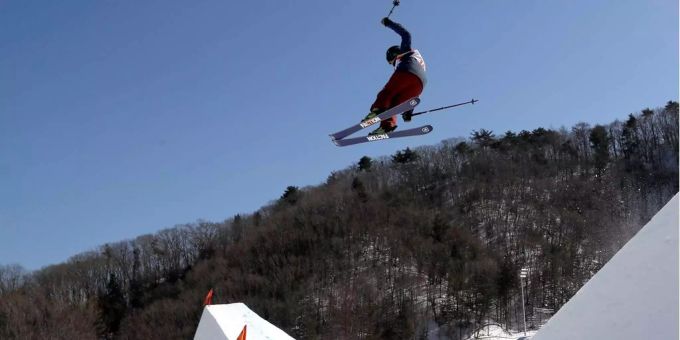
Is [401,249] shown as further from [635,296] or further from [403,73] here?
[635,296]

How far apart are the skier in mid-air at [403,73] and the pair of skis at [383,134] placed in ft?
0.32

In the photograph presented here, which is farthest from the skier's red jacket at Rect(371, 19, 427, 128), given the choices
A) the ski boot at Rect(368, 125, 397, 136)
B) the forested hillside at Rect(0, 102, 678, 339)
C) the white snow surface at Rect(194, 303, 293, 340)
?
the forested hillside at Rect(0, 102, 678, 339)

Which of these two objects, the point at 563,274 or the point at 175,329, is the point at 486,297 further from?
the point at 175,329

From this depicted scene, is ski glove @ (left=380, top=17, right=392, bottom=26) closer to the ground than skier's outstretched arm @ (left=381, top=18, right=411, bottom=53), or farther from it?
farther from it

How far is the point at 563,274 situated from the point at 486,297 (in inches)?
361

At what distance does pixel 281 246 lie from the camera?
5912 centimetres

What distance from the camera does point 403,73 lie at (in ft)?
25.9

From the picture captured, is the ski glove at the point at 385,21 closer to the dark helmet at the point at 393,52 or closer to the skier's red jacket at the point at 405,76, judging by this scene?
the skier's red jacket at the point at 405,76

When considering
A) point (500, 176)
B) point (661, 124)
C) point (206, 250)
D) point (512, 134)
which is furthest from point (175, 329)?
point (661, 124)

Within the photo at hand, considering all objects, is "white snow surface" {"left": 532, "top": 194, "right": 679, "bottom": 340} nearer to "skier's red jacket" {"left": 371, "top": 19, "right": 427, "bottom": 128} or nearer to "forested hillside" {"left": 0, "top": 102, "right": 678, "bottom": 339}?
"skier's red jacket" {"left": 371, "top": 19, "right": 427, "bottom": 128}

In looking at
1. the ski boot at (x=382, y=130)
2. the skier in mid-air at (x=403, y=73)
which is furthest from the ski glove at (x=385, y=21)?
the ski boot at (x=382, y=130)

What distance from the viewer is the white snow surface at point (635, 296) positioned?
3.70 m

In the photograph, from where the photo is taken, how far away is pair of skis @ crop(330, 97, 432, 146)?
26.7 ft

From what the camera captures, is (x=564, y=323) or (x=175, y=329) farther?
(x=175, y=329)
